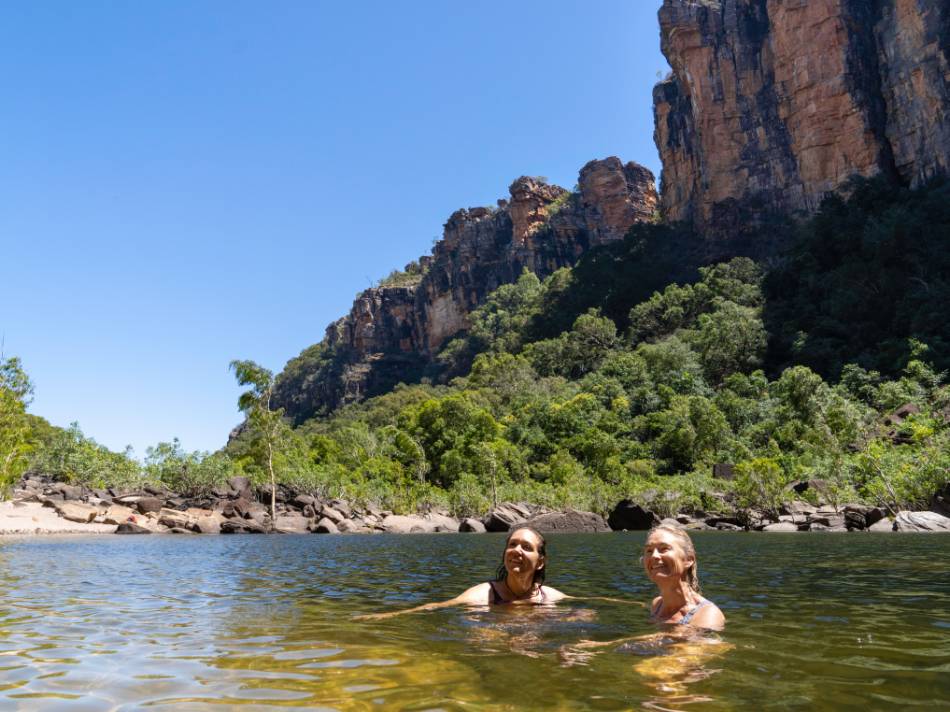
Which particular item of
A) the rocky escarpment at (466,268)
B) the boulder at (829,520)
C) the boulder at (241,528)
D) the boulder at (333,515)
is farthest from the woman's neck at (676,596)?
the rocky escarpment at (466,268)

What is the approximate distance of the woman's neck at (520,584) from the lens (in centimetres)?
673

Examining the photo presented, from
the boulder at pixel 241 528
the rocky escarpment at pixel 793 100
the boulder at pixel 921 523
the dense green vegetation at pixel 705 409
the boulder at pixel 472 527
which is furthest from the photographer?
the rocky escarpment at pixel 793 100

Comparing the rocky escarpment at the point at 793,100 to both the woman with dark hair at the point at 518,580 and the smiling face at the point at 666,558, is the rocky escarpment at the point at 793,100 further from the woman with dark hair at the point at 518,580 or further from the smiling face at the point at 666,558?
the smiling face at the point at 666,558

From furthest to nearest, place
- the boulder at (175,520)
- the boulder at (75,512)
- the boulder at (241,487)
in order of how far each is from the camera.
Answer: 1. the boulder at (241,487)
2. the boulder at (175,520)
3. the boulder at (75,512)

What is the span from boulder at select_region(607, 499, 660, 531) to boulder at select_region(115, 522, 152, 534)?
919 inches

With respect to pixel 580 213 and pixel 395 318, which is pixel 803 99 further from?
pixel 395 318

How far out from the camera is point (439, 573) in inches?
505

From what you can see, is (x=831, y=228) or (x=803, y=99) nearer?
(x=831, y=228)

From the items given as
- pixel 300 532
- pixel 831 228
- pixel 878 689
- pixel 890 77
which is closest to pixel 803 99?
pixel 890 77

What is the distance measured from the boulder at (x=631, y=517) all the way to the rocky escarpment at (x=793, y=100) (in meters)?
51.7

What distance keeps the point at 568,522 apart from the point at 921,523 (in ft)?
52.6

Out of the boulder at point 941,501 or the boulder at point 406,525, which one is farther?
the boulder at point 406,525

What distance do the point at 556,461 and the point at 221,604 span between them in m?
45.4

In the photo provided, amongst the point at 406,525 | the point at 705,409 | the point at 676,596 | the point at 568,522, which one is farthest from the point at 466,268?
the point at 676,596
